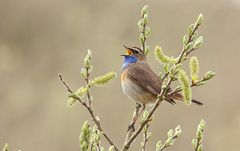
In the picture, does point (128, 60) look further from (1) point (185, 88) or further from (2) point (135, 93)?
(1) point (185, 88)

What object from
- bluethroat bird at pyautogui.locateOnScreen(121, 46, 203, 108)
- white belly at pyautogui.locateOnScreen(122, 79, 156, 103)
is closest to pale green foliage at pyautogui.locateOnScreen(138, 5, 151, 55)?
bluethroat bird at pyautogui.locateOnScreen(121, 46, 203, 108)

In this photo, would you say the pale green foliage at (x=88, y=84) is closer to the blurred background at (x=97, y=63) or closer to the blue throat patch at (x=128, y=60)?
the blue throat patch at (x=128, y=60)

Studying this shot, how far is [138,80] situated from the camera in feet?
20.8

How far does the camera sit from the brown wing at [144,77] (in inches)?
235

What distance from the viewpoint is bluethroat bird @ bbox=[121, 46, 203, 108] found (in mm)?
5910

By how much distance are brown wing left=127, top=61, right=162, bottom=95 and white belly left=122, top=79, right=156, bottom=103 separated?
0.05 m

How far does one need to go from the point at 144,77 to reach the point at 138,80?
6cm

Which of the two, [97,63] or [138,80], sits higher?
[97,63]

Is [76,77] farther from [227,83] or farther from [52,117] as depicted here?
[227,83]

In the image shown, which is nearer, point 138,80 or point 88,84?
point 88,84

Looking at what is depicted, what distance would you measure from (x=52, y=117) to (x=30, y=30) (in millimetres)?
5639

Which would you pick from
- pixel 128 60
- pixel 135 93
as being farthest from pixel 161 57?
pixel 128 60

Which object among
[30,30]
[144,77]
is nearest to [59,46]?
[30,30]

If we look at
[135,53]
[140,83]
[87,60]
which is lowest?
[87,60]
